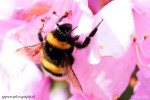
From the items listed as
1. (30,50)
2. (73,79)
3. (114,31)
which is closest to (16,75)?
(30,50)

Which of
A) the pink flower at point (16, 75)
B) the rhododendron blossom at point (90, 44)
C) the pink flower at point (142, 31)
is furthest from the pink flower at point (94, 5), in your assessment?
the pink flower at point (16, 75)

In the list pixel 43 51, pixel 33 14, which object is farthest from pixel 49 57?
pixel 33 14

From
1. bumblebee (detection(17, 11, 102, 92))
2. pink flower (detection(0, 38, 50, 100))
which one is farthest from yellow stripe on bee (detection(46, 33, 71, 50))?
pink flower (detection(0, 38, 50, 100))

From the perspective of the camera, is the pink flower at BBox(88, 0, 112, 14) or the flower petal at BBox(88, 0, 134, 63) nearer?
the flower petal at BBox(88, 0, 134, 63)

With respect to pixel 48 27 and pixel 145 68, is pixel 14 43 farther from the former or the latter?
pixel 145 68

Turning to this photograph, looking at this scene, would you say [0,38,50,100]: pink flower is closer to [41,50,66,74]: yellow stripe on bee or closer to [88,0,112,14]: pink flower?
[41,50,66,74]: yellow stripe on bee

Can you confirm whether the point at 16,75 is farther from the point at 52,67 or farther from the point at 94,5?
the point at 94,5

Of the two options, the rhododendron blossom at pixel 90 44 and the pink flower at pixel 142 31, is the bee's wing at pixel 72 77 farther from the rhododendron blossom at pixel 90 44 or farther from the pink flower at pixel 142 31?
the pink flower at pixel 142 31
